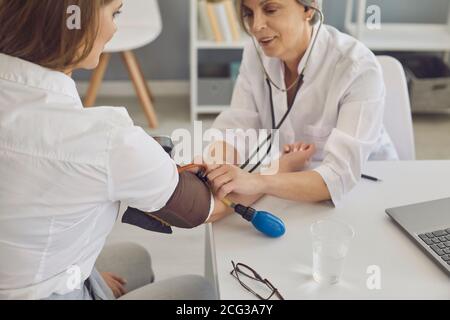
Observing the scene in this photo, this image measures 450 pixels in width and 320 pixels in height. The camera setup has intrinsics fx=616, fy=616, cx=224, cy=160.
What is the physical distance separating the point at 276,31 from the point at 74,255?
78 cm

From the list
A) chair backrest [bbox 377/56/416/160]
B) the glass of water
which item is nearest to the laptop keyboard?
the glass of water

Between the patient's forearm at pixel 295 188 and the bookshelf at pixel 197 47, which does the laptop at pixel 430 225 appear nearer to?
the patient's forearm at pixel 295 188

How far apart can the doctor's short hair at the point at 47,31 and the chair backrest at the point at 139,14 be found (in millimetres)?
2245

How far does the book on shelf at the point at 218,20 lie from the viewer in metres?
3.12

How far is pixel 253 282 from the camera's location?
3.47 ft

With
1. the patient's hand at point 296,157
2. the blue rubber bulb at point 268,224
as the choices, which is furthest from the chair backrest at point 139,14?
the blue rubber bulb at point 268,224

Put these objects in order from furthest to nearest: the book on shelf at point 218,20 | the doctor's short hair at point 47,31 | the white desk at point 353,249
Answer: the book on shelf at point 218,20 < the white desk at point 353,249 < the doctor's short hair at point 47,31

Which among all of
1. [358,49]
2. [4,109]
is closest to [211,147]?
[358,49]

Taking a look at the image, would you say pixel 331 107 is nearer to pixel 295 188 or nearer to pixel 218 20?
pixel 295 188

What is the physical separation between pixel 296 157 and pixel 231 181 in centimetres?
24

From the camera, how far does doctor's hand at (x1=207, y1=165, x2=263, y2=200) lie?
126cm

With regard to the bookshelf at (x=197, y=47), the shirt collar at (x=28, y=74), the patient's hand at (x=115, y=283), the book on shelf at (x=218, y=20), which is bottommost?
the bookshelf at (x=197, y=47)

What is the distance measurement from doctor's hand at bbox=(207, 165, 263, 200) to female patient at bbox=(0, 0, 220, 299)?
22 centimetres

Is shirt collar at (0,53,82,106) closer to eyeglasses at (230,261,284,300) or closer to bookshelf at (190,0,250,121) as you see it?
eyeglasses at (230,261,284,300)
